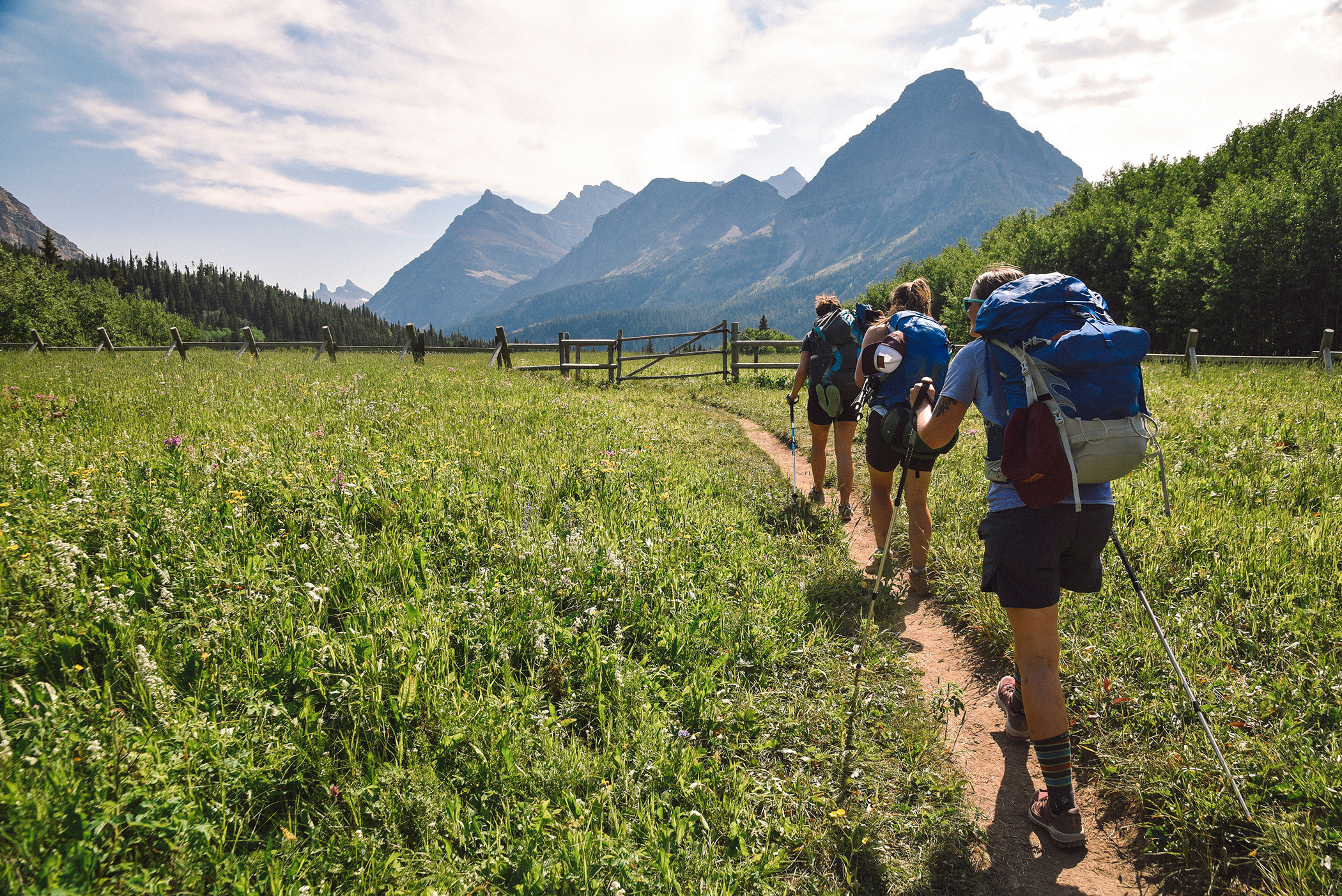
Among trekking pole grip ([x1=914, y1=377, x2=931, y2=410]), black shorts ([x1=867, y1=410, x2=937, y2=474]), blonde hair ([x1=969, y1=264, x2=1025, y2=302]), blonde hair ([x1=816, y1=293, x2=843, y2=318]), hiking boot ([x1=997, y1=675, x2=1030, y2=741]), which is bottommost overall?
hiking boot ([x1=997, y1=675, x2=1030, y2=741])

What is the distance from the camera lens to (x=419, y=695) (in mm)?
2910

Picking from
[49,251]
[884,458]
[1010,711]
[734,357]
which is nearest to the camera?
[1010,711]

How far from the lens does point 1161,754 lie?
313cm

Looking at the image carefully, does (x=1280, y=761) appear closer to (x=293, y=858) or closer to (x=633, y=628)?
(x=633, y=628)

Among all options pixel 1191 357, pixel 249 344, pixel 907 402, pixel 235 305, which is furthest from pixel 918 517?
pixel 235 305

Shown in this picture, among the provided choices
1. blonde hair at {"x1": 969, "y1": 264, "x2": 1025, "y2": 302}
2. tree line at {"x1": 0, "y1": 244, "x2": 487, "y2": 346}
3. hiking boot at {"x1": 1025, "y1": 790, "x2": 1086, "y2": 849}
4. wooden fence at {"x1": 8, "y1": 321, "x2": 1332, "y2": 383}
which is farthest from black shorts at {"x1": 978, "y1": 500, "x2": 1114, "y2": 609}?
tree line at {"x1": 0, "y1": 244, "x2": 487, "y2": 346}

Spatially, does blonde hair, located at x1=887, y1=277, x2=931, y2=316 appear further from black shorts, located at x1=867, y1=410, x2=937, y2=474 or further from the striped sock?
the striped sock

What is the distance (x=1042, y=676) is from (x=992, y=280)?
7.58 ft

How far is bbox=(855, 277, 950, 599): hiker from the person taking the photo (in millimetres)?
5043

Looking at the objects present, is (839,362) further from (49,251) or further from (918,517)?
(49,251)

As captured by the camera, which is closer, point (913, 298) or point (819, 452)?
point (913, 298)

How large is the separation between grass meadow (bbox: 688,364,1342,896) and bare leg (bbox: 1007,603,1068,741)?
66cm

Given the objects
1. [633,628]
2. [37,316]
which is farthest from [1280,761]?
[37,316]

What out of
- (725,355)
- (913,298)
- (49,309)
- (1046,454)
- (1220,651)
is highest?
(49,309)
